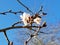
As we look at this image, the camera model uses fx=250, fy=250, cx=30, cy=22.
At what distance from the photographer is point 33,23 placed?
1.35 metres

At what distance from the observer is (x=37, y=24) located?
1.34 metres

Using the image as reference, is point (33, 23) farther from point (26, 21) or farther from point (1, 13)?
point (1, 13)

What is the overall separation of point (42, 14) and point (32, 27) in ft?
0.56

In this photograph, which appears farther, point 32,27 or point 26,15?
point 26,15

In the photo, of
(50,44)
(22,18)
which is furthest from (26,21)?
(50,44)

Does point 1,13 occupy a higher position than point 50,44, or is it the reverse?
point 1,13

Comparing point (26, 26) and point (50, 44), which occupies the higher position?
point (26, 26)

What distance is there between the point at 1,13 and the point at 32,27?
20.0 inches

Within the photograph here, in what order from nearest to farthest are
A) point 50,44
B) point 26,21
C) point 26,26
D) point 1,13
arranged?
1. point 26,26
2. point 26,21
3. point 1,13
4. point 50,44

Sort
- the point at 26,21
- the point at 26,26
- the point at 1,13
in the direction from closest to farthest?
the point at 26,26, the point at 26,21, the point at 1,13

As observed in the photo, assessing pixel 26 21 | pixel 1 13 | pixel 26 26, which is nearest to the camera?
pixel 26 26

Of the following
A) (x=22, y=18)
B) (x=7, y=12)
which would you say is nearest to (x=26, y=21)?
(x=22, y=18)

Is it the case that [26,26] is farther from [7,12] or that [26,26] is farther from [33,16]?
[7,12]

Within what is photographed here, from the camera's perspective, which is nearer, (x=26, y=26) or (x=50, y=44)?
(x=26, y=26)
